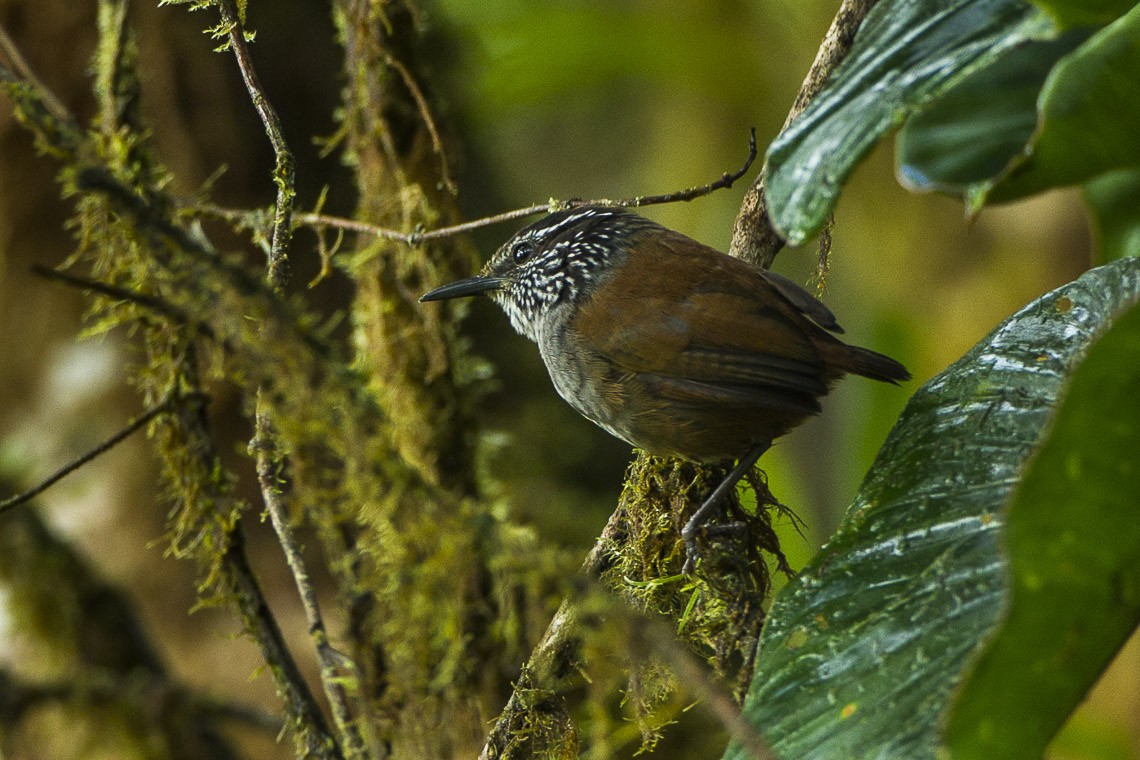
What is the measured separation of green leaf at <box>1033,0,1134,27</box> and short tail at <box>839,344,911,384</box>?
0.90 m

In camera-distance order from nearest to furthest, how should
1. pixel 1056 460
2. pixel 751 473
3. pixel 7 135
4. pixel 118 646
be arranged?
1. pixel 1056 460
2. pixel 751 473
3. pixel 118 646
4. pixel 7 135

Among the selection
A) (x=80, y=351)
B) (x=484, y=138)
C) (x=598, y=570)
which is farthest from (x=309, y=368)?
(x=484, y=138)

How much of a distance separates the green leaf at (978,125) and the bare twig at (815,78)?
0.44 m

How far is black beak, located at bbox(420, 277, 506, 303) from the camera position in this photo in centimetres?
291

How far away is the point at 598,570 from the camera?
2.34 metres

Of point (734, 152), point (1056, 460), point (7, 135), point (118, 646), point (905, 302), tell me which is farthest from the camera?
point (734, 152)

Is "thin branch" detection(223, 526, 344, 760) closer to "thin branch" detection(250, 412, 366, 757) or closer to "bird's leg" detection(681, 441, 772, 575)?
"thin branch" detection(250, 412, 366, 757)

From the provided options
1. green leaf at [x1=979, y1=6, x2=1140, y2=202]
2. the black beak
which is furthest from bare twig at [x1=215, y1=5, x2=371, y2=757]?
green leaf at [x1=979, y1=6, x2=1140, y2=202]

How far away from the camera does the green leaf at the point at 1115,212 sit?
2.33 m

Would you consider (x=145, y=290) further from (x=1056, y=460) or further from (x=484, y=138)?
(x=484, y=138)

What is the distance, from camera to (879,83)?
1.75 m

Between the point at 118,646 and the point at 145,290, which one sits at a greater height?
the point at 145,290

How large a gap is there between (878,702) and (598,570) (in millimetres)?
805

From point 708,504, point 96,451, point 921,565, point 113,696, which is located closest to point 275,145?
point 96,451
